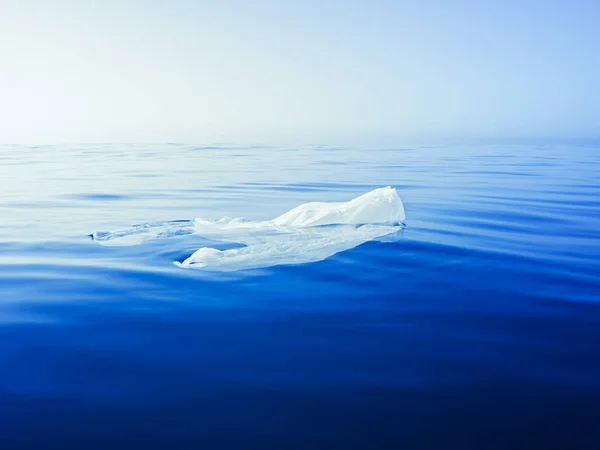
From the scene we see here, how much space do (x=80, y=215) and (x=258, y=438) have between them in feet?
28.5

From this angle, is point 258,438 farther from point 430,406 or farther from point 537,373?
point 537,373

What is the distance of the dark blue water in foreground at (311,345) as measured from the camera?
3061 millimetres

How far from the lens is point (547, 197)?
41.9 feet

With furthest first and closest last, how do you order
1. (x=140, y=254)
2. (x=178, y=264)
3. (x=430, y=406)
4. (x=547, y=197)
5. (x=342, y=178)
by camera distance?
(x=342, y=178) < (x=547, y=197) < (x=140, y=254) < (x=178, y=264) < (x=430, y=406)

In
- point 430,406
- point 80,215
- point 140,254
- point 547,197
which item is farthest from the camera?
point 547,197

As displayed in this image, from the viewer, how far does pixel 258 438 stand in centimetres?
299

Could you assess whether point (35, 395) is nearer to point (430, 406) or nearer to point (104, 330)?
point (104, 330)

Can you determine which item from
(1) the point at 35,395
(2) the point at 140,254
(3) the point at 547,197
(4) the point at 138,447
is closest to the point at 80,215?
(2) the point at 140,254

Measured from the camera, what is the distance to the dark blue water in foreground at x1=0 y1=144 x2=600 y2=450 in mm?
3061

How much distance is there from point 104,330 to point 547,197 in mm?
11350

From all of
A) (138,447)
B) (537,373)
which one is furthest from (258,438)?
(537,373)

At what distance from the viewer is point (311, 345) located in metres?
4.12

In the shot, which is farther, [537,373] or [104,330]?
[104,330]

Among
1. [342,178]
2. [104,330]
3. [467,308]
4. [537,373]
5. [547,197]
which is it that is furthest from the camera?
[342,178]
